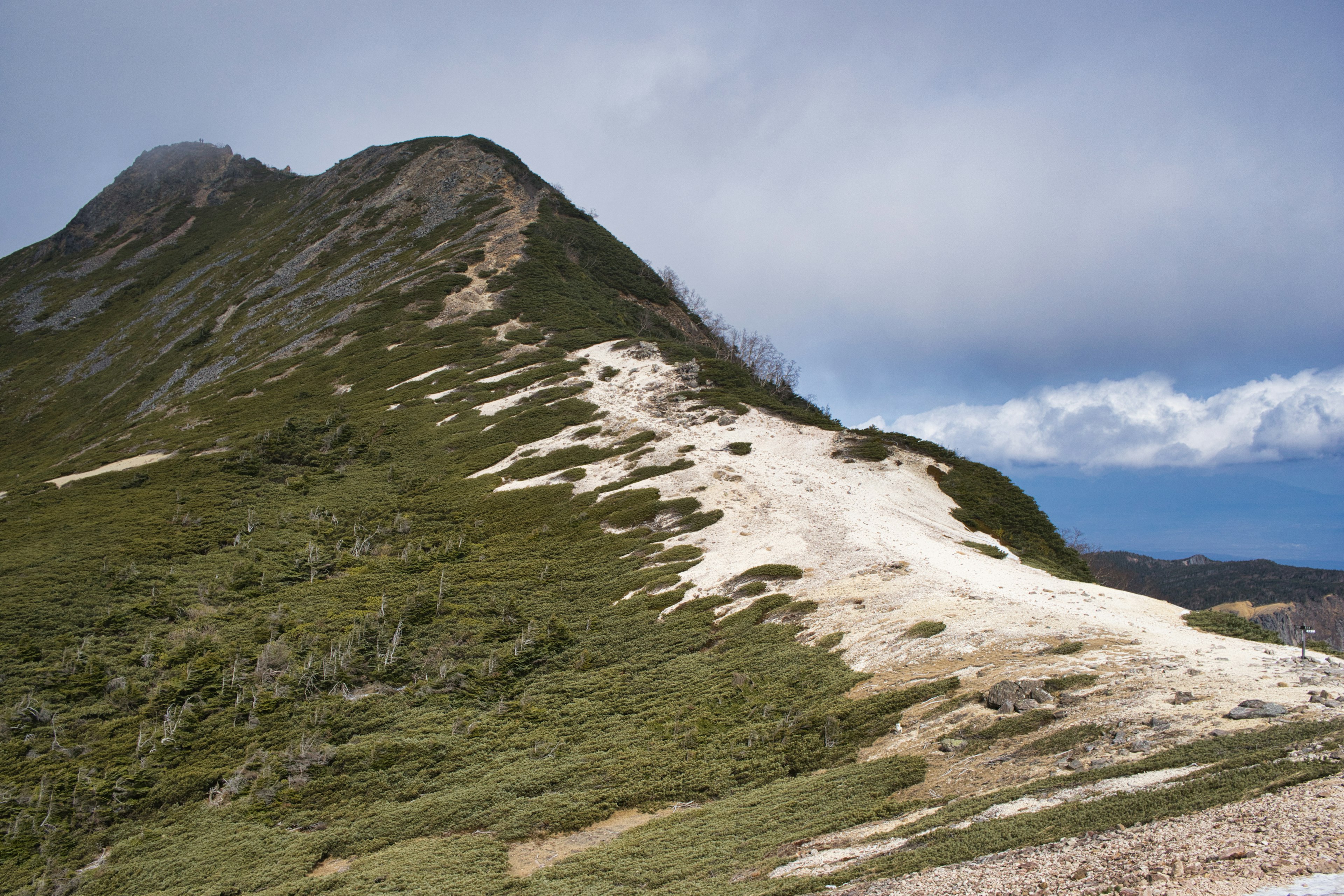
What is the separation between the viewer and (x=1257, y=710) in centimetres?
1138

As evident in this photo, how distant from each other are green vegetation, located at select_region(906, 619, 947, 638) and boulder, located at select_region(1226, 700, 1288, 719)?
731 cm

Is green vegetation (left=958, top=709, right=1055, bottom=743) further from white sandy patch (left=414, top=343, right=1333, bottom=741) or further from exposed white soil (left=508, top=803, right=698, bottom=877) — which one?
exposed white soil (left=508, top=803, right=698, bottom=877)

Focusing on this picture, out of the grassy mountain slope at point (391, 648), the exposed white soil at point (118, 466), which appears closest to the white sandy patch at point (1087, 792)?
the grassy mountain slope at point (391, 648)

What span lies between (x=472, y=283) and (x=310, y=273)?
24.4 metres

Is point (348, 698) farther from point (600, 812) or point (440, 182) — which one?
point (440, 182)

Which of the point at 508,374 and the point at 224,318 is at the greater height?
the point at 224,318

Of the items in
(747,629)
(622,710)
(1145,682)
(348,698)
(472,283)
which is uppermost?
(472,283)

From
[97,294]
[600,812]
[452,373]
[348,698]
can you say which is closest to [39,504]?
[452,373]

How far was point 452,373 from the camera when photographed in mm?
55000

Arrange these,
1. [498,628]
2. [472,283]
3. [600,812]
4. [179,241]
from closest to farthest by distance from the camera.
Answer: [600,812] → [498,628] → [472,283] → [179,241]

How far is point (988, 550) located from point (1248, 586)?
150 m

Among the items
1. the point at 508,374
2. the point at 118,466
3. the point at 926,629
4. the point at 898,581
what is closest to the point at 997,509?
the point at 898,581

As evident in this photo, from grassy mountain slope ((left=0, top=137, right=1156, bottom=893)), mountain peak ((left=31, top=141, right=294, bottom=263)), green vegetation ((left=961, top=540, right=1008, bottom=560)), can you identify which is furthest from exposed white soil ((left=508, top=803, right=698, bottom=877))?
mountain peak ((left=31, top=141, right=294, bottom=263))

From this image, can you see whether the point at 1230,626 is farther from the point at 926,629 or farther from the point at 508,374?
the point at 508,374
